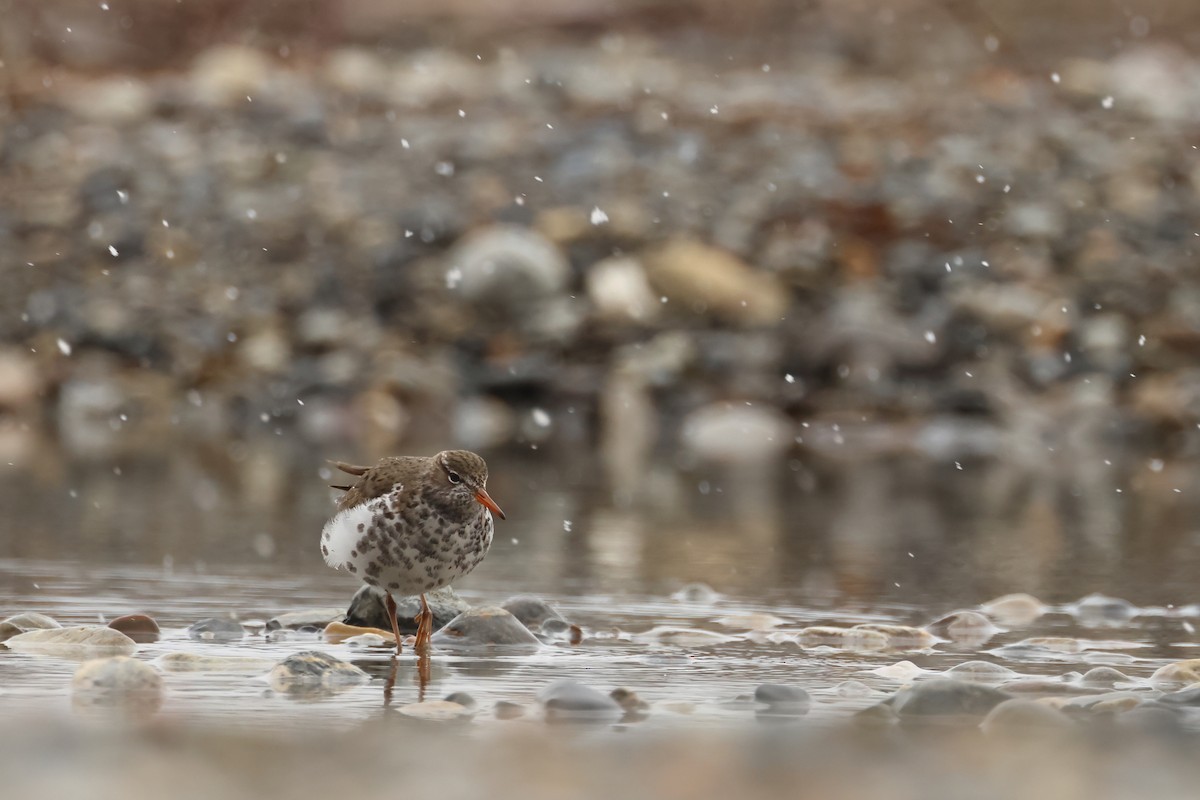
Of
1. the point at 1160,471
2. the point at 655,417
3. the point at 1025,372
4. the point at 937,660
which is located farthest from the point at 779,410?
the point at 937,660

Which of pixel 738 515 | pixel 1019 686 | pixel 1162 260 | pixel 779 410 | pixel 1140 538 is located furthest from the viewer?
pixel 1162 260

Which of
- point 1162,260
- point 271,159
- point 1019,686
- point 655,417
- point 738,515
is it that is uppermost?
point 271,159

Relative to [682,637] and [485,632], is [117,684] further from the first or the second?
[682,637]

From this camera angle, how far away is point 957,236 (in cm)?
2119

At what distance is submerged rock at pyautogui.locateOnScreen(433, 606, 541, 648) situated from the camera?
7.12 meters

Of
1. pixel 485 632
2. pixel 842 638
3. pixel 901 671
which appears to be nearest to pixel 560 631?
pixel 485 632

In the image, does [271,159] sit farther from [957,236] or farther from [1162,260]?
[1162,260]

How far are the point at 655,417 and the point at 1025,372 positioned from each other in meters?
3.62

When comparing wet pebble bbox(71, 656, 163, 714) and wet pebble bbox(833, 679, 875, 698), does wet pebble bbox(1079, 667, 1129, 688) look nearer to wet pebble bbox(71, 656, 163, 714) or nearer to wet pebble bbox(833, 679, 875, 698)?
wet pebble bbox(833, 679, 875, 698)

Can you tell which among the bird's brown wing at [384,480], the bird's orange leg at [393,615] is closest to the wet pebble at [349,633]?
the bird's orange leg at [393,615]

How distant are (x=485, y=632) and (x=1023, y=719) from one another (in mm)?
2332

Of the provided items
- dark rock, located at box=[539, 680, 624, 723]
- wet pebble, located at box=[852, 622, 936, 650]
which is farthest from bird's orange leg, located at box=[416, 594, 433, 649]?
wet pebble, located at box=[852, 622, 936, 650]

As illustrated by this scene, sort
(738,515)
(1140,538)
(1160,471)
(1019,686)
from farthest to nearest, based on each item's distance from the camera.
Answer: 1. (1160,471)
2. (738,515)
3. (1140,538)
4. (1019,686)

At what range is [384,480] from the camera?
7082 mm
